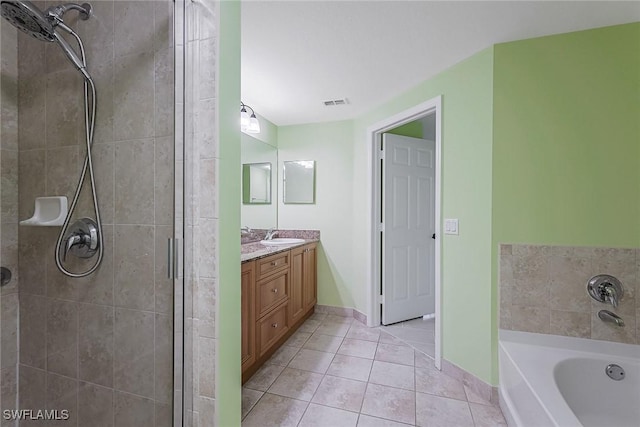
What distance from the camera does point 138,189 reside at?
0.98 metres

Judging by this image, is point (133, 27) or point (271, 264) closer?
point (133, 27)

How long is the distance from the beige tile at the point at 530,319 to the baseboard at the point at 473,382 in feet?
1.41

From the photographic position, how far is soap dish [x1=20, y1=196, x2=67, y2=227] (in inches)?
41.4

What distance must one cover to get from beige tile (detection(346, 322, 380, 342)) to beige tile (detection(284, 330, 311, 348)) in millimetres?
410

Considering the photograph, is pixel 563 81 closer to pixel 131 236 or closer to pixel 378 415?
pixel 378 415

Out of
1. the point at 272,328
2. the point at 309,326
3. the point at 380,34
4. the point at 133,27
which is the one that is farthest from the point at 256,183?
the point at 133,27

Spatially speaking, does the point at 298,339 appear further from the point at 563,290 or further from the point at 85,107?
the point at 85,107

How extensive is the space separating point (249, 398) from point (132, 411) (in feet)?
2.78

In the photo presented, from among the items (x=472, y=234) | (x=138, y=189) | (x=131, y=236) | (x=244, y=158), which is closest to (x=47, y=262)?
(x=131, y=236)

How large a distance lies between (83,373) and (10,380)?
386 mm

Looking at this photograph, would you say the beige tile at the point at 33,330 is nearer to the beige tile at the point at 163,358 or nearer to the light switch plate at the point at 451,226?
the beige tile at the point at 163,358

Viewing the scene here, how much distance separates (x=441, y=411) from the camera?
1601 millimetres

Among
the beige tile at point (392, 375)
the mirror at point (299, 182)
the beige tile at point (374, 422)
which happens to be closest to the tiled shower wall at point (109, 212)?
the beige tile at point (374, 422)

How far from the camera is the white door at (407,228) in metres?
2.79
